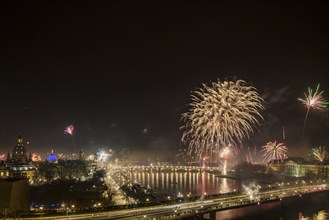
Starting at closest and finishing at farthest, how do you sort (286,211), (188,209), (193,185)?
1. (188,209)
2. (286,211)
3. (193,185)

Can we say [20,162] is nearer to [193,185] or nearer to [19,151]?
[19,151]

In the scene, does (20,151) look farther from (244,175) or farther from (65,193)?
(244,175)

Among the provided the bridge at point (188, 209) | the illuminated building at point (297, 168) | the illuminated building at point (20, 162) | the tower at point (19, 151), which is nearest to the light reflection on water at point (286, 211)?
the bridge at point (188, 209)

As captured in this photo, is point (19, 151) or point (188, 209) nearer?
point (188, 209)

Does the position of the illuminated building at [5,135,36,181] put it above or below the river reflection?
above

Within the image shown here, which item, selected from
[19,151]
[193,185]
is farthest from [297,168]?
[19,151]

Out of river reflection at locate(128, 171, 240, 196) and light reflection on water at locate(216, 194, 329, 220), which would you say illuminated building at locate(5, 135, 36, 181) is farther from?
light reflection on water at locate(216, 194, 329, 220)

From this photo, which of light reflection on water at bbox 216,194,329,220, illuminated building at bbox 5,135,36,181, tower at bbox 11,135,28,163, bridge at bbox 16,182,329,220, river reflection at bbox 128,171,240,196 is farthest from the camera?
tower at bbox 11,135,28,163

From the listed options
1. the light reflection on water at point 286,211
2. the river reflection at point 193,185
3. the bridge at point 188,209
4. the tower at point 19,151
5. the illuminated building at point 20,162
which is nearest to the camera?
the bridge at point 188,209

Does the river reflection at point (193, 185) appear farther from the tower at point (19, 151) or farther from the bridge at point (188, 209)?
the tower at point (19, 151)

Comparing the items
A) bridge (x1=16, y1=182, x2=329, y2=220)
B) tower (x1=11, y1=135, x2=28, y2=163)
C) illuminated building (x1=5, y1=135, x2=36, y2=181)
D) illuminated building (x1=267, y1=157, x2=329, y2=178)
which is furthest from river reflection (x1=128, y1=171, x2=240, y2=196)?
tower (x1=11, y1=135, x2=28, y2=163)

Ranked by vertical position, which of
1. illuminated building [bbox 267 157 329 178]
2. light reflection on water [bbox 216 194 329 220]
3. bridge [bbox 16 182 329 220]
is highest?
illuminated building [bbox 267 157 329 178]
